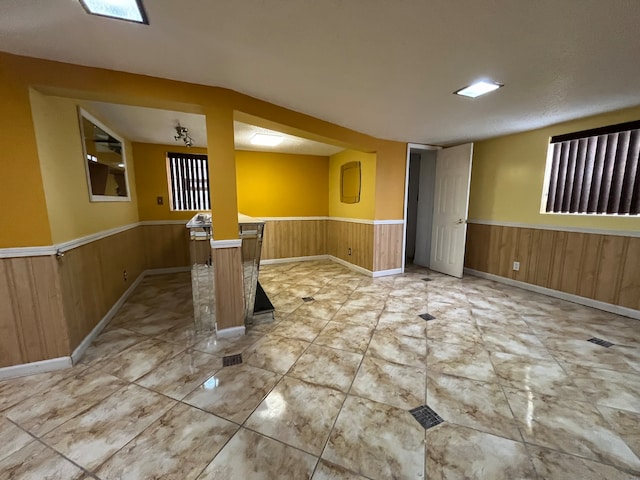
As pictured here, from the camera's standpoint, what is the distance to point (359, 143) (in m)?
3.65

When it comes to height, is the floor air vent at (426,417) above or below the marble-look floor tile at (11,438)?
below

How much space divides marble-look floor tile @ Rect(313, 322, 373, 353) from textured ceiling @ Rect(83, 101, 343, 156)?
2451 mm

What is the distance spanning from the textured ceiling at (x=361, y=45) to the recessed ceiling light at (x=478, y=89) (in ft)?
0.28

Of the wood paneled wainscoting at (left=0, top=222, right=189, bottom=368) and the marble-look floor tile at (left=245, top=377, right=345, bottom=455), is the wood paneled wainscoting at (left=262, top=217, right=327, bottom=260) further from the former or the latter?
the marble-look floor tile at (left=245, top=377, right=345, bottom=455)

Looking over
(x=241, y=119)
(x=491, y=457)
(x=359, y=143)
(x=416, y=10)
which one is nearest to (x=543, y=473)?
(x=491, y=457)

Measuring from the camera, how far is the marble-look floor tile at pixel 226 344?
2.17 metres

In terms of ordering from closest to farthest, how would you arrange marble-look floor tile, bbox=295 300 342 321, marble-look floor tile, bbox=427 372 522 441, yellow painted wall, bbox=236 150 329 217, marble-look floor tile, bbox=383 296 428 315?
marble-look floor tile, bbox=427 372 522 441 → marble-look floor tile, bbox=295 300 342 321 → marble-look floor tile, bbox=383 296 428 315 → yellow painted wall, bbox=236 150 329 217

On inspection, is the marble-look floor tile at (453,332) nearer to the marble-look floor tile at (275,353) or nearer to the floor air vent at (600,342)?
the floor air vent at (600,342)

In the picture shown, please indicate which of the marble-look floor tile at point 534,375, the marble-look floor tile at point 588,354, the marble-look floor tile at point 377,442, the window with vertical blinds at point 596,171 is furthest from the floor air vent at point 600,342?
the marble-look floor tile at point 377,442

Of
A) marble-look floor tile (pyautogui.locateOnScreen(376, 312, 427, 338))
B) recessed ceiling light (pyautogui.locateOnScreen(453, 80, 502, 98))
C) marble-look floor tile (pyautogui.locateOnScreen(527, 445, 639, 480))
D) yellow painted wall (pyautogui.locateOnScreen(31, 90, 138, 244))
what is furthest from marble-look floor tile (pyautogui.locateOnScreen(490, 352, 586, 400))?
yellow painted wall (pyautogui.locateOnScreen(31, 90, 138, 244))

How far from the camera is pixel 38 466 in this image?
1.22 m

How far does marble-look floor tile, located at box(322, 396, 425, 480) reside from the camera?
47.5 inches

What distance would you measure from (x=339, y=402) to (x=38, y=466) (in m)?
1.51

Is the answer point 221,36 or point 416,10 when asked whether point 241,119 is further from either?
point 416,10
